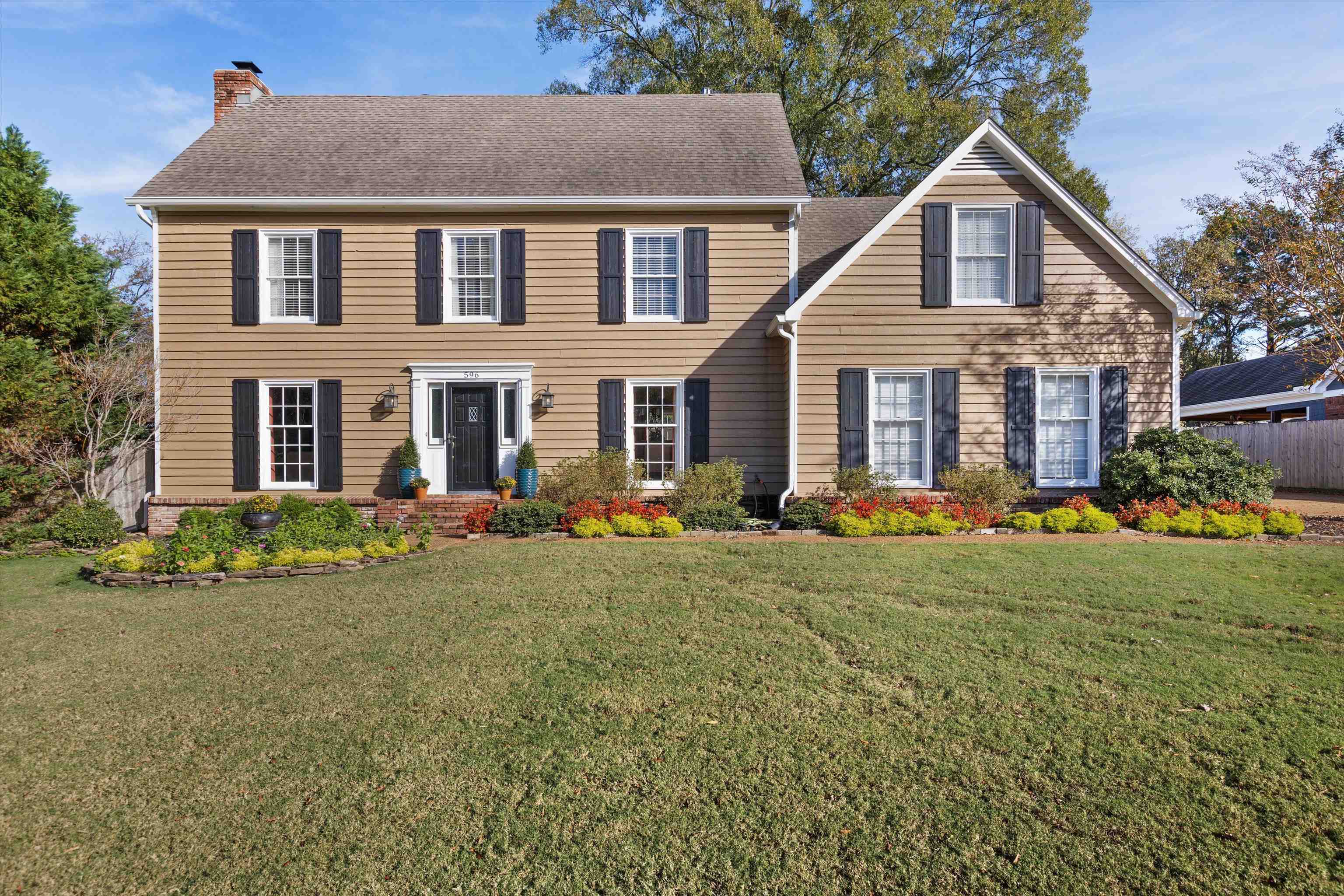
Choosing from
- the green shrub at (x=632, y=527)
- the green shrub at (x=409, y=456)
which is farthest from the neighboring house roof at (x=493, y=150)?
the green shrub at (x=632, y=527)

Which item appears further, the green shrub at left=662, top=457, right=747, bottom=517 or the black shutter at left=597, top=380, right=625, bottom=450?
the black shutter at left=597, top=380, right=625, bottom=450

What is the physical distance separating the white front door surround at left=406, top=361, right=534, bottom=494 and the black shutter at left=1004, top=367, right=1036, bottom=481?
8036mm

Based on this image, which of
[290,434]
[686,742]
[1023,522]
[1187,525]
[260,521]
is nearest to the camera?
[686,742]

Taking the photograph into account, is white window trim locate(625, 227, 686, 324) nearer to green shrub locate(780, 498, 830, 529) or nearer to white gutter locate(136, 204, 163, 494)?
green shrub locate(780, 498, 830, 529)

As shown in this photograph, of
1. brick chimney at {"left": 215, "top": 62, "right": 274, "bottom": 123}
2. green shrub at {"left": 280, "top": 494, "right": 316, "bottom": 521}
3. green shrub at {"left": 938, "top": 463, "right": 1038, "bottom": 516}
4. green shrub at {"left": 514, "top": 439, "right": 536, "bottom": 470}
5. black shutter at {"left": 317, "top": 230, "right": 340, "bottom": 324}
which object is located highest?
brick chimney at {"left": 215, "top": 62, "right": 274, "bottom": 123}

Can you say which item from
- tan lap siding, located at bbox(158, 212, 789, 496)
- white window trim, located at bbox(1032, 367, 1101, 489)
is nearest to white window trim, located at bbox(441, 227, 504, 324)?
tan lap siding, located at bbox(158, 212, 789, 496)

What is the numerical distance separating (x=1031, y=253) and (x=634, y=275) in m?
6.63

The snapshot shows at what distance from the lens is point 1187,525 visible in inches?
397

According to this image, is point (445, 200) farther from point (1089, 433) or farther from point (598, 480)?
point (1089, 433)

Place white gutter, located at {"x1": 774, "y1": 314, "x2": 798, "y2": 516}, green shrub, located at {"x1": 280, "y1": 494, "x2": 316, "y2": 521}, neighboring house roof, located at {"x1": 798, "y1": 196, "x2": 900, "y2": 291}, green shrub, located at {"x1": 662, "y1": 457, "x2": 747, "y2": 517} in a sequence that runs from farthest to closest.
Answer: neighboring house roof, located at {"x1": 798, "y1": 196, "x2": 900, "y2": 291}, white gutter, located at {"x1": 774, "y1": 314, "x2": 798, "y2": 516}, green shrub, located at {"x1": 662, "y1": 457, "x2": 747, "y2": 517}, green shrub, located at {"x1": 280, "y1": 494, "x2": 316, "y2": 521}

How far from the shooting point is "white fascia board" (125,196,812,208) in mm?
12812

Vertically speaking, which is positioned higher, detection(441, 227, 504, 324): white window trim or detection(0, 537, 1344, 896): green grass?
detection(441, 227, 504, 324): white window trim

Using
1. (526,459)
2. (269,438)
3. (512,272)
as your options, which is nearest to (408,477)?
(526,459)

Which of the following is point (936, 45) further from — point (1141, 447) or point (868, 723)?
point (868, 723)
